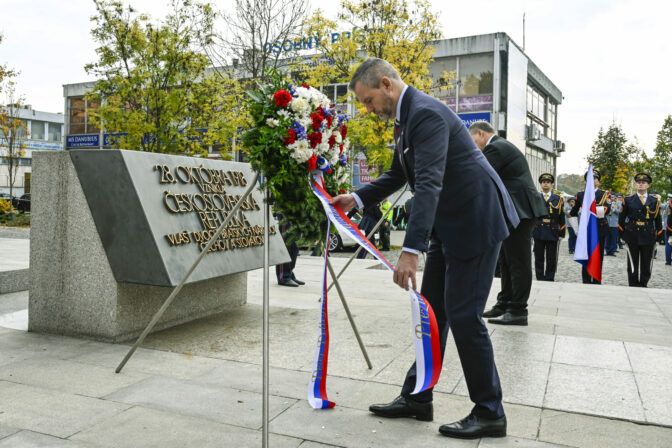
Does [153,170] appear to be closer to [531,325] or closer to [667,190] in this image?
[531,325]

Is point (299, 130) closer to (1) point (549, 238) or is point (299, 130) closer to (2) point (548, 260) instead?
(1) point (549, 238)

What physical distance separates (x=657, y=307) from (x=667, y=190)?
99.1ft

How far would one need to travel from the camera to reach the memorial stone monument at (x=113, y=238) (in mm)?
4816

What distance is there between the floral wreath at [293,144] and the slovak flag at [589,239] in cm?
749

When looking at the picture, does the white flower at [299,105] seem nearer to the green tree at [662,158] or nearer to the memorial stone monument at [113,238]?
the memorial stone monument at [113,238]

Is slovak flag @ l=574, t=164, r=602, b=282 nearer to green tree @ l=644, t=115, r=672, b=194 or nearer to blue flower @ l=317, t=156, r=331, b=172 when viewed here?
blue flower @ l=317, t=156, r=331, b=172

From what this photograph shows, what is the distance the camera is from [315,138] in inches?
141

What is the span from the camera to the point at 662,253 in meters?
19.5

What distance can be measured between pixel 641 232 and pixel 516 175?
5620 millimetres

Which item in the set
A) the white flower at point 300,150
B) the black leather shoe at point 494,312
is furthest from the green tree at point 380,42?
the white flower at point 300,150

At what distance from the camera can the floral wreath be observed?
3.46m

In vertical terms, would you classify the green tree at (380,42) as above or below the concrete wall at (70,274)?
above

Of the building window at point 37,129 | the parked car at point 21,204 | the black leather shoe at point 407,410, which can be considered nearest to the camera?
the black leather shoe at point 407,410

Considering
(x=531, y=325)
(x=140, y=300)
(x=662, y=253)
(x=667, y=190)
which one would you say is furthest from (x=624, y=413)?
(x=667, y=190)
